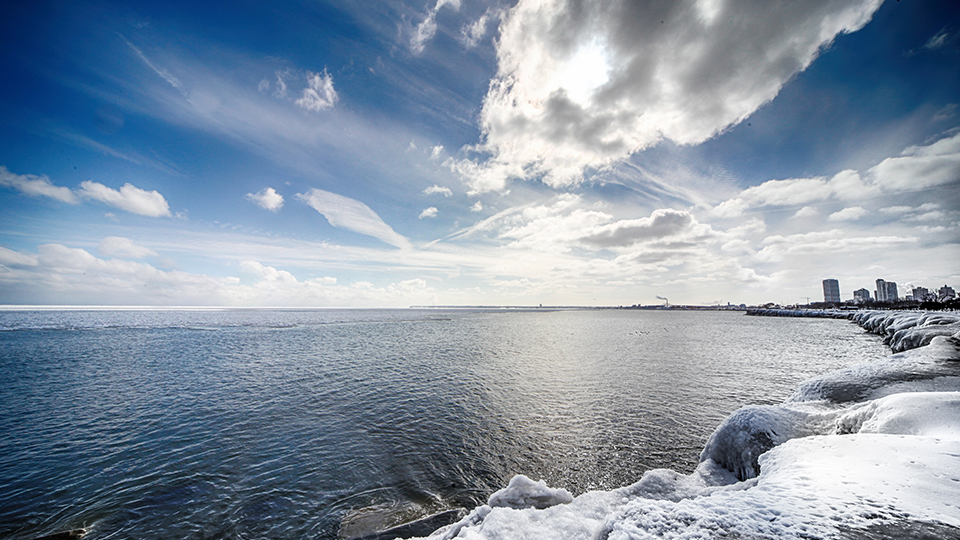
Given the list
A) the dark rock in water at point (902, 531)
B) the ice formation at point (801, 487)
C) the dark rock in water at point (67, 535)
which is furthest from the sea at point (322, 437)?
the dark rock in water at point (902, 531)

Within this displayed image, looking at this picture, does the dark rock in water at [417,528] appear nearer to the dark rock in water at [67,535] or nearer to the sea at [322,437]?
the sea at [322,437]

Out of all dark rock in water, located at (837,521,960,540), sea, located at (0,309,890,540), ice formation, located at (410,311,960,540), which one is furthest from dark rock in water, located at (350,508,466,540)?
dark rock in water, located at (837,521,960,540)

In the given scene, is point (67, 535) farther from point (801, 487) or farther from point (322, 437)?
point (801, 487)

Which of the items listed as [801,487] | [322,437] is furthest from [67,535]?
[801,487]

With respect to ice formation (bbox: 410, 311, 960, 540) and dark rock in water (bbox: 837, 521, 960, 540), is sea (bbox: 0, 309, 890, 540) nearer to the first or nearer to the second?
ice formation (bbox: 410, 311, 960, 540)

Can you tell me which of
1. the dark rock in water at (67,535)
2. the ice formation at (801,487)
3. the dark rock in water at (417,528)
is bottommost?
the dark rock in water at (67,535)

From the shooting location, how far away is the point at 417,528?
976 cm

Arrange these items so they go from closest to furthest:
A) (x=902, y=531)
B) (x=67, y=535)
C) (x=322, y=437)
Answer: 1. (x=902, y=531)
2. (x=67, y=535)
3. (x=322, y=437)

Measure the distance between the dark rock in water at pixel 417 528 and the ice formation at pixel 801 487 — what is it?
85.6 inches

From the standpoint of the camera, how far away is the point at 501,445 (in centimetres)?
1605

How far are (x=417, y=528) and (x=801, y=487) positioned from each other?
9279mm

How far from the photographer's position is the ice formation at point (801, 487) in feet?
15.9

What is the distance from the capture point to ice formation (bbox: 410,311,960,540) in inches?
191

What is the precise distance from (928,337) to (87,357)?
3426 inches
